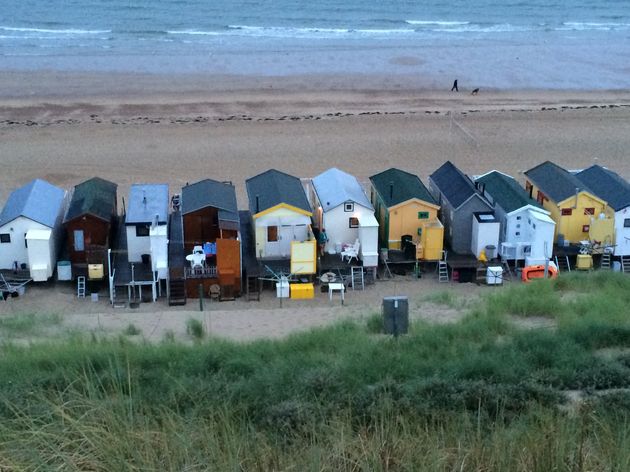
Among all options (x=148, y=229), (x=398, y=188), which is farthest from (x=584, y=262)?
(x=148, y=229)

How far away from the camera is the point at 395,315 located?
40.2 ft

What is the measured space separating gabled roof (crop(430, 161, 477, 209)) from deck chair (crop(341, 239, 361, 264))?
264 centimetres

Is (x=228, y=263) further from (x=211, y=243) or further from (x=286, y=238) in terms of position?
(x=286, y=238)

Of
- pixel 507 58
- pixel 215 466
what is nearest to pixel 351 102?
pixel 507 58

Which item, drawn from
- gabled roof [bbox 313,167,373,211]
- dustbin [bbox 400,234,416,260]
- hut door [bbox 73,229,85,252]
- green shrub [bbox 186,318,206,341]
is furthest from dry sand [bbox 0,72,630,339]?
green shrub [bbox 186,318,206,341]

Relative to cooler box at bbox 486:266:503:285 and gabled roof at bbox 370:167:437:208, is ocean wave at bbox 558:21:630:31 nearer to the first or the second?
gabled roof at bbox 370:167:437:208

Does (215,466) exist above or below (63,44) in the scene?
below

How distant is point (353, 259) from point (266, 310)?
11.5 feet

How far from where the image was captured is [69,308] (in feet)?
59.6

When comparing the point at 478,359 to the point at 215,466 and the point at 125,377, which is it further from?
the point at 215,466

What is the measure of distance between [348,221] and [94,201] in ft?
20.0

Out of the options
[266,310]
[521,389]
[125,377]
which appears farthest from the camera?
[266,310]

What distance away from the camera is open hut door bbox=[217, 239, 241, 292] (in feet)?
60.4

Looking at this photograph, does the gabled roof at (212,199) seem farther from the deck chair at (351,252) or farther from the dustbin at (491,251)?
the dustbin at (491,251)
